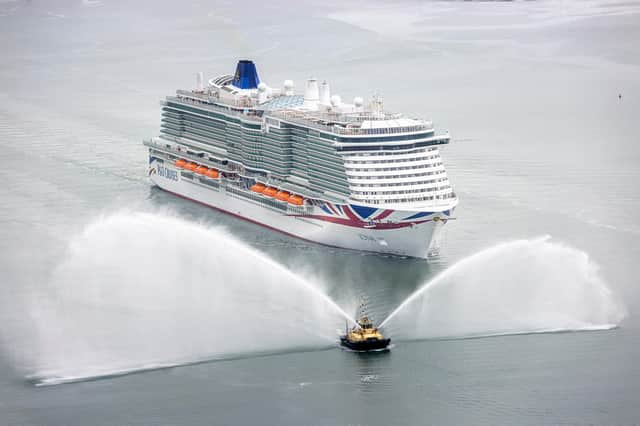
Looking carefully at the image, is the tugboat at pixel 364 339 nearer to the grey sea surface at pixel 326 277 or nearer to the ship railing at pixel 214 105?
the grey sea surface at pixel 326 277

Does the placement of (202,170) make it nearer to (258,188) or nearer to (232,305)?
(258,188)

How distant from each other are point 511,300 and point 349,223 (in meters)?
13.2

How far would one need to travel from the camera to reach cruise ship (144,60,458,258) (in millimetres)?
67625

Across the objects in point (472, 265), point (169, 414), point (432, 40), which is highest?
point (432, 40)

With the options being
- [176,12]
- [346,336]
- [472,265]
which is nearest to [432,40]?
[176,12]

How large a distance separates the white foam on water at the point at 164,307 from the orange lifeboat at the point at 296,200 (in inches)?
168

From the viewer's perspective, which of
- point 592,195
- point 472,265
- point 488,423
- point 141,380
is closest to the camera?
point 488,423

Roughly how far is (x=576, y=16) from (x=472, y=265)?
8981cm

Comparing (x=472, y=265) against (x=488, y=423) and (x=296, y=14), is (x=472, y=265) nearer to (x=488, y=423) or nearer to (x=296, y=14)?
(x=488, y=423)

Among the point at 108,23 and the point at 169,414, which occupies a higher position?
the point at 108,23

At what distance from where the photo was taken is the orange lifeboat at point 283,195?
72.4 metres

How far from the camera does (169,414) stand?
46.8 metres

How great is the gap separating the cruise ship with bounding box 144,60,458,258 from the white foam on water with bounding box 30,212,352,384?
5.00 m

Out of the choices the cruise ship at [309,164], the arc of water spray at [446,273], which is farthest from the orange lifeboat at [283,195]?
the arc of water spray at [446,273]
